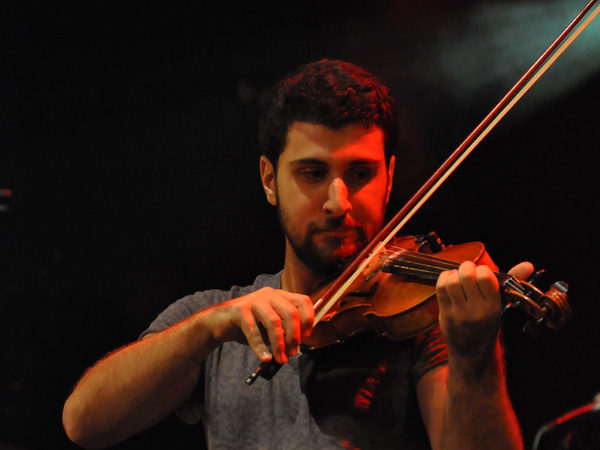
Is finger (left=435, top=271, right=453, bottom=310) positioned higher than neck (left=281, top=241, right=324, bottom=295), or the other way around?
neck (left=281, top=241, right=324, bottom=295)

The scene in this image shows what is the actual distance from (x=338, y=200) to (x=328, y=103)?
0.26 m

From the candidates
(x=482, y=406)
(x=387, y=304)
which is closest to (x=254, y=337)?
(x=387, y=304)

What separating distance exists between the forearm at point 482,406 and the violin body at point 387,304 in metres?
0.12

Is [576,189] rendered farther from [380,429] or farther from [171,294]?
[171,294]

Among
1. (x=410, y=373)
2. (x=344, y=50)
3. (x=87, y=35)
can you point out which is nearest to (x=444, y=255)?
→ (x=410, y=373)

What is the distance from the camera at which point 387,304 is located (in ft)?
3.92

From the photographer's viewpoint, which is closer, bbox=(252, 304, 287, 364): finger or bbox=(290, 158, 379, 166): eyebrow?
bbox=(252, 304, 287, 364): finger

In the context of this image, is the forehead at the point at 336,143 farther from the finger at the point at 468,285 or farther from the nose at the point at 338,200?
the finger at the point at 468,285

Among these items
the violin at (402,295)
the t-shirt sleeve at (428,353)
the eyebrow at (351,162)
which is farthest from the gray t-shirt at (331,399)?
the eyebrow at (351,162)

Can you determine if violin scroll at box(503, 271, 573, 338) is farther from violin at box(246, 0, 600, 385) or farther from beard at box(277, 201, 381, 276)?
beard at box(277, 201, 381, 276)

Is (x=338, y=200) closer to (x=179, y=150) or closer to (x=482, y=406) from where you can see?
(x=482, y=406)

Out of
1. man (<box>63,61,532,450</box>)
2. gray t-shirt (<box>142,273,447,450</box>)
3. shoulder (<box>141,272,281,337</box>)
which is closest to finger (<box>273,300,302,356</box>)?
man (<box>63,61,532,450</box>)

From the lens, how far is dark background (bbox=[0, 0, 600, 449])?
1734 millimetres

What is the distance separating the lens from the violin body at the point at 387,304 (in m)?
1.13
